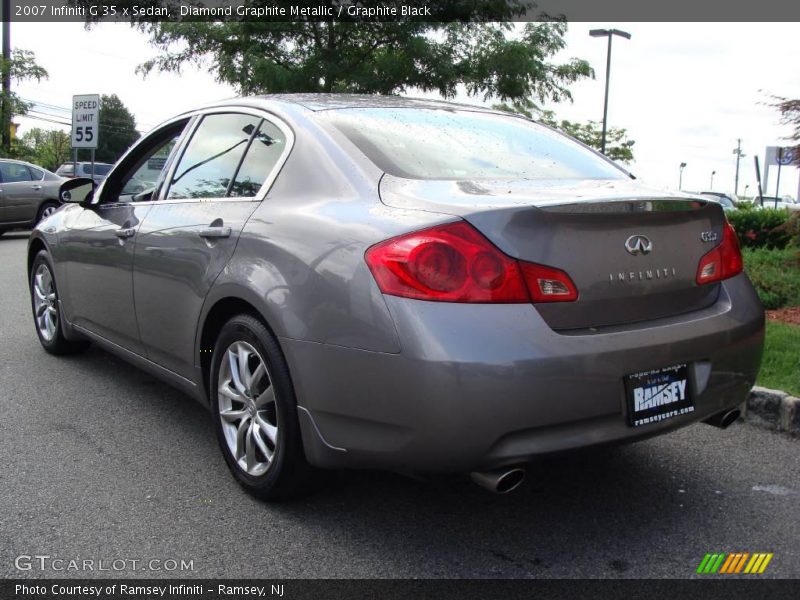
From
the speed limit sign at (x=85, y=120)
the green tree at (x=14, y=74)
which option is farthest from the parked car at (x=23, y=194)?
the green tree at (x=14, y=74)

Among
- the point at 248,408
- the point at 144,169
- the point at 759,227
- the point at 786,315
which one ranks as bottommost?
the point at 786,315

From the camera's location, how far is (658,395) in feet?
8.75

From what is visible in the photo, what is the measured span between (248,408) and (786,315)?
5155 millimetres

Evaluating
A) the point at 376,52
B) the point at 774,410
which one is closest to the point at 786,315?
the point at 774,410

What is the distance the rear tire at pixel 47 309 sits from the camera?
17.5ft

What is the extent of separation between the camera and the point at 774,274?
7.76 meters

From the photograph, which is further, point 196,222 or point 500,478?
point 196,222

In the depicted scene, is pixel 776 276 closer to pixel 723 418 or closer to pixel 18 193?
pixel 723 418

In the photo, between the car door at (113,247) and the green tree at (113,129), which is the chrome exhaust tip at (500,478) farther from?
the green tree at (113,129)

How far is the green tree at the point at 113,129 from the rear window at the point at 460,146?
91902 millimetres

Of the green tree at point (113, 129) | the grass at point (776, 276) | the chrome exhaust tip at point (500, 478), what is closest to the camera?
the chrome exhaust tip at point (500, 478)

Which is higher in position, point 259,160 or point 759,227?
point 259,160

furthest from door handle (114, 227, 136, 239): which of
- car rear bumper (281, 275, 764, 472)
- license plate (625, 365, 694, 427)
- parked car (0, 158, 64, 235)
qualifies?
parked car (0, 158, 64, 235)

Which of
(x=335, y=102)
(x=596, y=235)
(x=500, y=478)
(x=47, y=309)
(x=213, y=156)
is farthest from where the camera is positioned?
(x=47, y=309)
